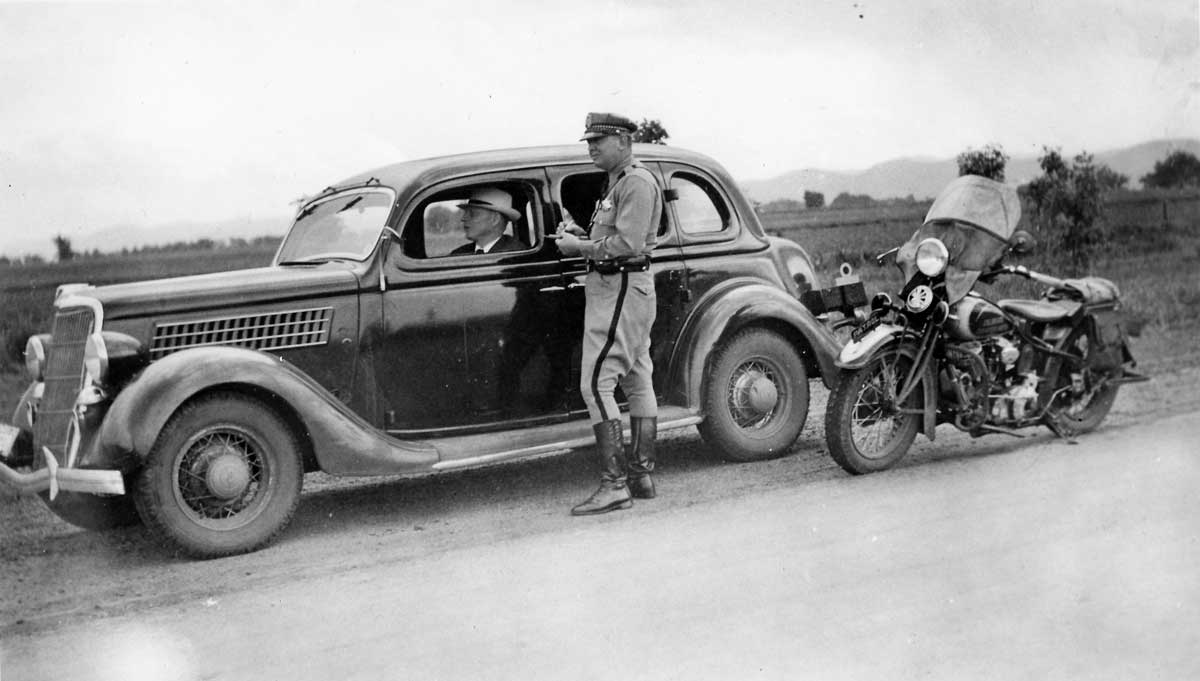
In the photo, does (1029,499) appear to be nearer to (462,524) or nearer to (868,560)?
(868,560)

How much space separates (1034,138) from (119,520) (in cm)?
400

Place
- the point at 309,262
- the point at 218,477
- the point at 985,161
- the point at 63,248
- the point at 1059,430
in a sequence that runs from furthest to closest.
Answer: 1. the point at 1059,430
2. the point at 985,161
3. the point at 309,262
4. the point at 218,477
5. the point at 63,248

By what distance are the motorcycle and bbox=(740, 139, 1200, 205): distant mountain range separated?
105mm

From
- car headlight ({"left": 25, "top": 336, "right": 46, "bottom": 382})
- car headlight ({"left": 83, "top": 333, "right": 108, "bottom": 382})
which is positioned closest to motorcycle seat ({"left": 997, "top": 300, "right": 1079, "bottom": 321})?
car headlight ({"left": 83, "top": 333, "right": 108, "bottom": 382})

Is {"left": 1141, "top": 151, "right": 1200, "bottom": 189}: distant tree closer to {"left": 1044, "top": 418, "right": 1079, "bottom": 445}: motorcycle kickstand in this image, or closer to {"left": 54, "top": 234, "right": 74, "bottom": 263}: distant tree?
{"left": 1044, "top": 418, "right": 1079, "bottom": 445}: motorcycle kickstand

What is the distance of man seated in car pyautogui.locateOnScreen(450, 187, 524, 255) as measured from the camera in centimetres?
440

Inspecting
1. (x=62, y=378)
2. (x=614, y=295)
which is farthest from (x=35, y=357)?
(x=614, y=295)

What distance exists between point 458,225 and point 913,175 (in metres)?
1.94

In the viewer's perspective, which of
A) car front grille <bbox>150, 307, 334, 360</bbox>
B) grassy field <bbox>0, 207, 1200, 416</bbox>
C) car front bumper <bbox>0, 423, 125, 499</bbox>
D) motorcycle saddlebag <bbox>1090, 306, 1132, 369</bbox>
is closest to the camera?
car front bumper <bbox>0, 423, 125, 499</bbox>

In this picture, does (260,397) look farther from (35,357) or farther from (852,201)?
(852,201)

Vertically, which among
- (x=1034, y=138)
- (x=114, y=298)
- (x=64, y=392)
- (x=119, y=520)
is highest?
(x=1034, y=138)

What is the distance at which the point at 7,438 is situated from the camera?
388 cm

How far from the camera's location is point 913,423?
4688 mm

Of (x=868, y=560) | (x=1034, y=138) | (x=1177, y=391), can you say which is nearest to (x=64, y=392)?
(x=868, y=560)
